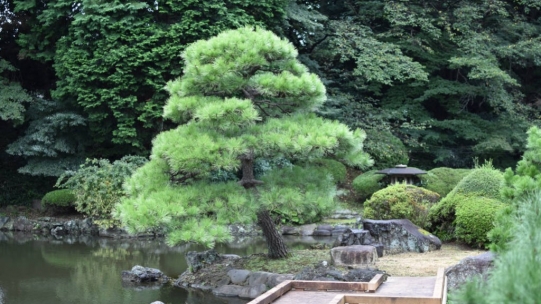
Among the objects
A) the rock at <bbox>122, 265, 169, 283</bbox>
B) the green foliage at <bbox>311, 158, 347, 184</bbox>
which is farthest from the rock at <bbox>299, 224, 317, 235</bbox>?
the rock at <bbox>122, 265, 169, 283</bbox>

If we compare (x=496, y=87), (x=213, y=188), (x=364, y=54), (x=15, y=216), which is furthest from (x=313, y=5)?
(x=213, y=188)

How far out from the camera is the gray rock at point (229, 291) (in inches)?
296

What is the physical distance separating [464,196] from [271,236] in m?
3.33

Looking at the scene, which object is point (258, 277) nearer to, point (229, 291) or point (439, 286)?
point (229, 291)

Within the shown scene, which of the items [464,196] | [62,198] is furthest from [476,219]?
[62,198]

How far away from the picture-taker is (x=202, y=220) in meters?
6.97

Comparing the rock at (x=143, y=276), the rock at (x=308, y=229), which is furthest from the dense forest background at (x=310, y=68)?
the rock at (x=143, y=276)

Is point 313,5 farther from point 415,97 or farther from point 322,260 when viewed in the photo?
point 322,260

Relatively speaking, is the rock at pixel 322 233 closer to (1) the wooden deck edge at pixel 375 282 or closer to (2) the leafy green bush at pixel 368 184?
(2) the leafy green bush at pixel 368 184

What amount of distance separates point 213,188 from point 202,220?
0.48 m

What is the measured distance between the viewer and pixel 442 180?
14.5 m

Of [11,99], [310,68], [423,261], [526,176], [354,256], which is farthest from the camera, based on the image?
[310,68]

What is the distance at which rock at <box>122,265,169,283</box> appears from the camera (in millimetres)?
8336

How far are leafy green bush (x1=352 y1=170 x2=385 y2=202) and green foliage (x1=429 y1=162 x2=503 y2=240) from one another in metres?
5.15
